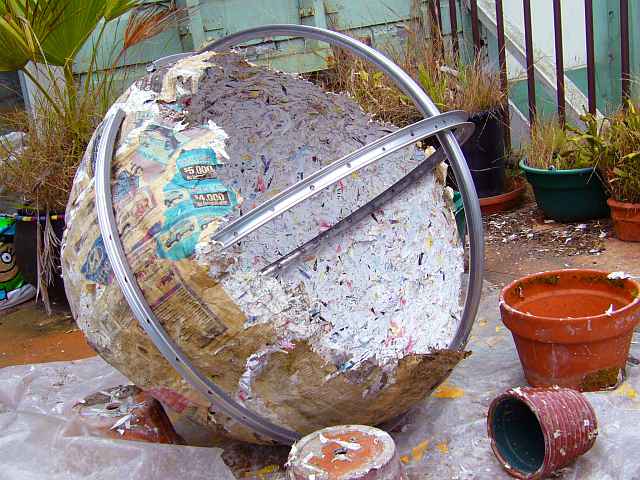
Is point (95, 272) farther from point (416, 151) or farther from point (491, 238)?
point (491, 238)

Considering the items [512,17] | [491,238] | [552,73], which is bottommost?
[491,238]

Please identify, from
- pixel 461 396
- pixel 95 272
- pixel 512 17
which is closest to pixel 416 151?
Result: pixel 461 396

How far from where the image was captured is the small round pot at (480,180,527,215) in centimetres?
460

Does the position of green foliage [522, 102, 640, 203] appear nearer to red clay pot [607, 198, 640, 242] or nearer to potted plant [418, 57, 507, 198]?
red clay pot [607, 198, 640, 242]

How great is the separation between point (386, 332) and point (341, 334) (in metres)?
0.16

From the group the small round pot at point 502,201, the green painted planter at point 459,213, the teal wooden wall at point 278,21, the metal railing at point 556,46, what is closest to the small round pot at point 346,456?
the green painted planter at point 459,213

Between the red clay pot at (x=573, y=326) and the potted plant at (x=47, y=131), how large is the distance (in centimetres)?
228

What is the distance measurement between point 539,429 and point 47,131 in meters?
2.76

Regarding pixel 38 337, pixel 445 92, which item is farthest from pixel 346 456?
pixel 445 92

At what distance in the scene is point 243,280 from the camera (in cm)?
190

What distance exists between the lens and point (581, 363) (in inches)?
92.7

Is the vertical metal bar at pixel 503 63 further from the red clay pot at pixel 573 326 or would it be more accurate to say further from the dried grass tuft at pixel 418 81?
the red clay pot at pixel 573 326

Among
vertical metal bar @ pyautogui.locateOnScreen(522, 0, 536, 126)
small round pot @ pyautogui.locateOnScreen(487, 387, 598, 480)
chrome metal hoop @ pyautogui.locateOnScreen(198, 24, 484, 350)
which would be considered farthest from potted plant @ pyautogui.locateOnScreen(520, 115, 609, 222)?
small round pot @ pyautogui.locateOnScreen(487, 387, 598, 480)

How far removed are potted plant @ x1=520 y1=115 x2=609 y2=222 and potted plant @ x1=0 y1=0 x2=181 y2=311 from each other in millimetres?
2409
